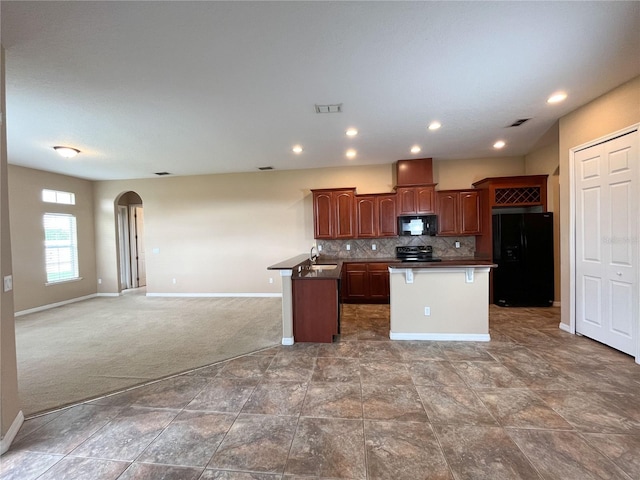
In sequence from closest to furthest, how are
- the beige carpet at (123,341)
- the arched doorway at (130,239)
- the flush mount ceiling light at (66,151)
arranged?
the beige carpet at (123,341), the flush mount ceiling light at (66,151), the arched doorway at (130,239)

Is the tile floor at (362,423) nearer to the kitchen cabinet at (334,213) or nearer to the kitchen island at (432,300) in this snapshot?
the kitchen island at (432,300)

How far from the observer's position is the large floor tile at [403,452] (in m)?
1.53

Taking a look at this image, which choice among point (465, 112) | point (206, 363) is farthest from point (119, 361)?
point (465, 112)

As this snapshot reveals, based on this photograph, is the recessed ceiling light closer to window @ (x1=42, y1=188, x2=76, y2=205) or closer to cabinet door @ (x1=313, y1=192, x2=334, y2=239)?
cabinet door @ (x1=313, y1=192, x2=334, y2=239)

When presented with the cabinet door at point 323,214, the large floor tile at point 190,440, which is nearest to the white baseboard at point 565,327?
the cabinet door at point 323,214

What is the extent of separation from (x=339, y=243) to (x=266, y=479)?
4.62 meters

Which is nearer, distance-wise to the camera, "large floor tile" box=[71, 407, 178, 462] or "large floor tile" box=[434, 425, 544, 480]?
"large floor tile" box=[434, 425, 544, 480]

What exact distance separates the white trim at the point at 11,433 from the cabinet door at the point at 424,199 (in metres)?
5.68

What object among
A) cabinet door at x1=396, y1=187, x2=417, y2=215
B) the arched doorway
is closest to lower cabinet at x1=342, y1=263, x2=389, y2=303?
cabinet door at x1=396, y1=187, x2=417, y2=215

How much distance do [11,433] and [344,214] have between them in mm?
4914

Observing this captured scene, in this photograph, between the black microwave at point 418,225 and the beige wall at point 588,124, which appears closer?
the beige wall at point 588,124

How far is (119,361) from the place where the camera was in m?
3.07

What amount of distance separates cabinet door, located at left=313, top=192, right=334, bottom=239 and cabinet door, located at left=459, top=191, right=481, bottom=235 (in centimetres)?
260

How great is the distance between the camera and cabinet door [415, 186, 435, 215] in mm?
5254
